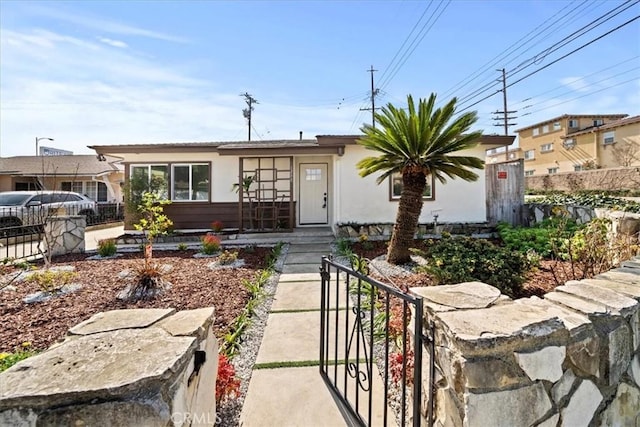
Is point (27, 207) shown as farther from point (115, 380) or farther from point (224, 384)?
point (115, 380)

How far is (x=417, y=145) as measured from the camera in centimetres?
609

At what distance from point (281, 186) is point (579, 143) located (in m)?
28.8

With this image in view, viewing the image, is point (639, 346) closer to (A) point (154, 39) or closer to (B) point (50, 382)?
(B) point (50, 382)

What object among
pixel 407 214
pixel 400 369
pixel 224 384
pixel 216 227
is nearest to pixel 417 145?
pixel 407 214

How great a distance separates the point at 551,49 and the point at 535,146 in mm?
27091

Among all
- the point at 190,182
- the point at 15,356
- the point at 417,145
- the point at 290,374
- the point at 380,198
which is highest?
the point at 417,145

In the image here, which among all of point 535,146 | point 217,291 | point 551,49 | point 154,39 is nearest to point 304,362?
point 217,291

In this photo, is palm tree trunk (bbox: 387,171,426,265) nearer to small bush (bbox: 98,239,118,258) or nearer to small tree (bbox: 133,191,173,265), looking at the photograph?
small tree (bbox: 133,191,173,265)

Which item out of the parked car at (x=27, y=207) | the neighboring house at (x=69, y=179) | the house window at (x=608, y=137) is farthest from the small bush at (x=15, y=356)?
the house window at (x=608, y=137)

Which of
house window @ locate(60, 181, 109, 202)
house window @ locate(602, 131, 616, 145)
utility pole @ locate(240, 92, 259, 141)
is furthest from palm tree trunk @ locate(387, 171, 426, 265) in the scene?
utility pole @ locate(240, 92, 259, 141)

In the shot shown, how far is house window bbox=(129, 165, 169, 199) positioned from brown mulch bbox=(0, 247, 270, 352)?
430cm

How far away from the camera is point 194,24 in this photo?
8062 millimetres

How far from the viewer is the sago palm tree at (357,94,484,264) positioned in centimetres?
611

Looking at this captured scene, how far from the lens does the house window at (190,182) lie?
440 inches
